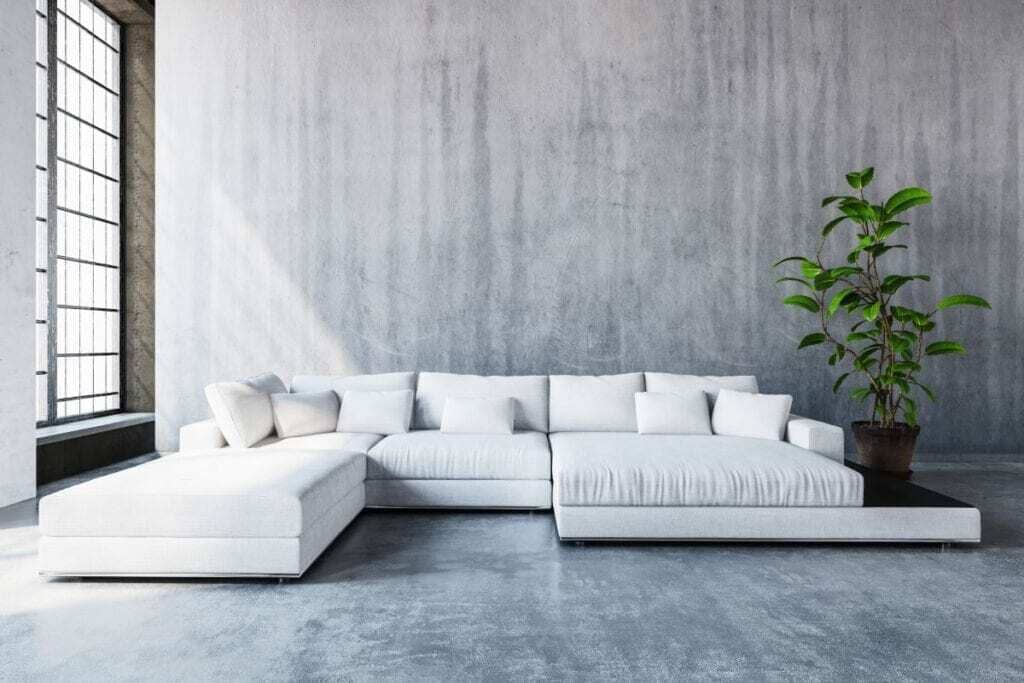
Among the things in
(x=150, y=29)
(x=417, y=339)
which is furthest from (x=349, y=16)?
(x=417, y=339)

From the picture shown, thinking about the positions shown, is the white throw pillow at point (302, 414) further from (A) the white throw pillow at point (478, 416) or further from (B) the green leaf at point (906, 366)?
(B) the green leaf at point (906, 366)

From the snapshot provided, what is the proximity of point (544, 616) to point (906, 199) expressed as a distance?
3.80 meters

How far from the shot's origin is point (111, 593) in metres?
2.71

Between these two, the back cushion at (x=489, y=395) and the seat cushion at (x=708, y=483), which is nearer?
the seat cushion at (x=708, y=483)

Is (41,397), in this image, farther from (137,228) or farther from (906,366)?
(906,366)

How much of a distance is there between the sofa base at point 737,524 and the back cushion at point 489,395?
4.54 feet

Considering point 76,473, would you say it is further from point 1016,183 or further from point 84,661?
point 1016,183

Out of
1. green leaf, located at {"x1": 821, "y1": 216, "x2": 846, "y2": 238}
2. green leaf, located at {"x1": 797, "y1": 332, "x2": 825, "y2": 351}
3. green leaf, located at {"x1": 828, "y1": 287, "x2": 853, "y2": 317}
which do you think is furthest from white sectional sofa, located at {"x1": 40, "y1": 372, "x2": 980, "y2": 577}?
green leaf, located at {"x1": 821, "y1": 216, "x2": 846, "y2": 238}

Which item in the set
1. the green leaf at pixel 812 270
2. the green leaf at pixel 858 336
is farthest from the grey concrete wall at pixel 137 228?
the green leaf at pixel 858 336

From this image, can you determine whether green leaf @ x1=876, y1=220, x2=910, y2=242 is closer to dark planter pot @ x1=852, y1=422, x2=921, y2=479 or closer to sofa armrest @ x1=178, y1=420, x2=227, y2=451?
dark planter pot @ x1=852, y1=422, x2=921, y2=479

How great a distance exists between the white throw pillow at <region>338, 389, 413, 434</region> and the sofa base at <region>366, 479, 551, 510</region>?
2.00 feet

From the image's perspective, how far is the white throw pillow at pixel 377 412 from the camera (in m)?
4.50

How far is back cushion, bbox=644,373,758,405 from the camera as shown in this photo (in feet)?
15.6

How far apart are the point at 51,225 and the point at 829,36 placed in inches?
236
